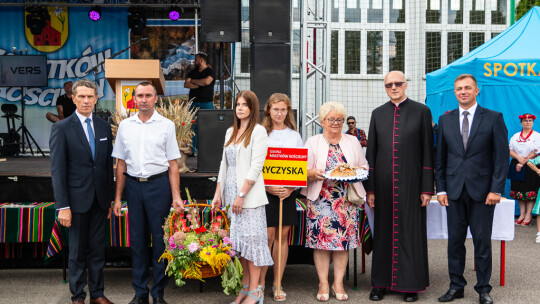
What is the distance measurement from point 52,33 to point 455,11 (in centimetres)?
1484

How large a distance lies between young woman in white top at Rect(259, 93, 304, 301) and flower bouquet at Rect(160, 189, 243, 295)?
31cm

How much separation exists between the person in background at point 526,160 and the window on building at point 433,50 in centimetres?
1256

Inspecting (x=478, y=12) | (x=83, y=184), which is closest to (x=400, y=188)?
(x=83, y=184)

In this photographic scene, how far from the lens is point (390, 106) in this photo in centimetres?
461

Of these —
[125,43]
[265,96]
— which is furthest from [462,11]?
[265,96]

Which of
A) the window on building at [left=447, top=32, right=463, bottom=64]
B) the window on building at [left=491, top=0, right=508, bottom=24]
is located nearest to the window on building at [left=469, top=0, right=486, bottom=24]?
the window on building at [left=491, top=0, right=508, bottom=24]

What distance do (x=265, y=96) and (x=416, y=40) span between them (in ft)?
52.5

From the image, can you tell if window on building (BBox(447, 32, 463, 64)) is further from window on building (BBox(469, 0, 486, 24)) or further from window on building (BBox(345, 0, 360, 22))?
window on building (BBox(345, 0, 360, 22))

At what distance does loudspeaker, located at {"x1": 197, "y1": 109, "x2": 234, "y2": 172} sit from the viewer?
5625mm

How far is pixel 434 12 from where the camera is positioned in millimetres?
20844

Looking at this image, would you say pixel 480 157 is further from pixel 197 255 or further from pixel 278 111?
pixel 197 255

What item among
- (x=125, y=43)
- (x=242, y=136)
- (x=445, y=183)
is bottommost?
(x=445, y=183)

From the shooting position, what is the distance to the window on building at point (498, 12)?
70.0ft

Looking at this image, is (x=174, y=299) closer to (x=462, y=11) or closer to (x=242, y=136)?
(x=242, y=136)
